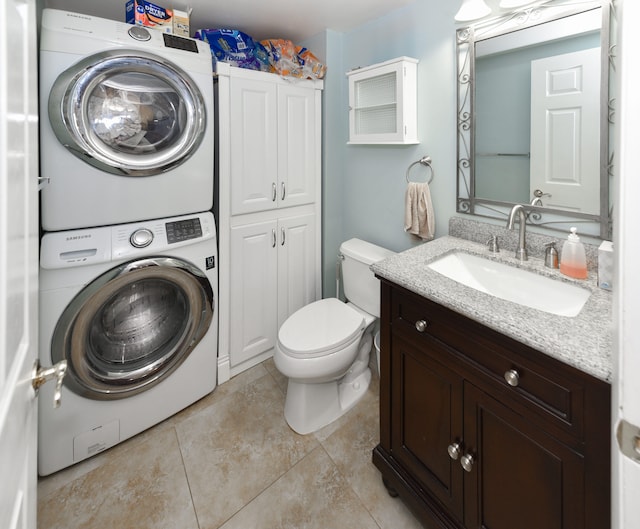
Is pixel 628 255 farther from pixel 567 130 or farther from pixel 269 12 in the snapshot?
pixel 269 12

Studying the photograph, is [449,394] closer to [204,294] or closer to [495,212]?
[495,212]

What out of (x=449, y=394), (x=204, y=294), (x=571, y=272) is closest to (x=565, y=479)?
(x=449, y=394)

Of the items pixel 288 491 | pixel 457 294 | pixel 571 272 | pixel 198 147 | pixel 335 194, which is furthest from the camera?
pixel 335 194

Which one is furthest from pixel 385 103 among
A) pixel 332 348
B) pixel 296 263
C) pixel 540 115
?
pixel 332 348

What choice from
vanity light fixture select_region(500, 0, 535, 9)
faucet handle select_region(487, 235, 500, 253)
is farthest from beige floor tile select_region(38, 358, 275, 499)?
vanity light fixture select_region(500, 0, 535, 9)

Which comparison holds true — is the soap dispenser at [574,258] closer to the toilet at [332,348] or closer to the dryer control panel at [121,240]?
the toilet at [332,348]

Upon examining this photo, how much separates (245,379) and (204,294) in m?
0.69

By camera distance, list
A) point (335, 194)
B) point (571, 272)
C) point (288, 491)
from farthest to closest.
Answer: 1. point (335, 194)
2. point (288, 491)
3. point (571, 272)

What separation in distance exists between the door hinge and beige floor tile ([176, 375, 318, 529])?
4.58 ft

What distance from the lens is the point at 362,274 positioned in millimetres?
2023

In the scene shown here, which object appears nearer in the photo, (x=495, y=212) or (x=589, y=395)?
(x=589, y=395)

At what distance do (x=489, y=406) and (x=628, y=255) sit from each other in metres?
0.69

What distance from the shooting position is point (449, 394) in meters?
1.15

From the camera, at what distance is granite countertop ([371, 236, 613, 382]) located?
80 centimetres
